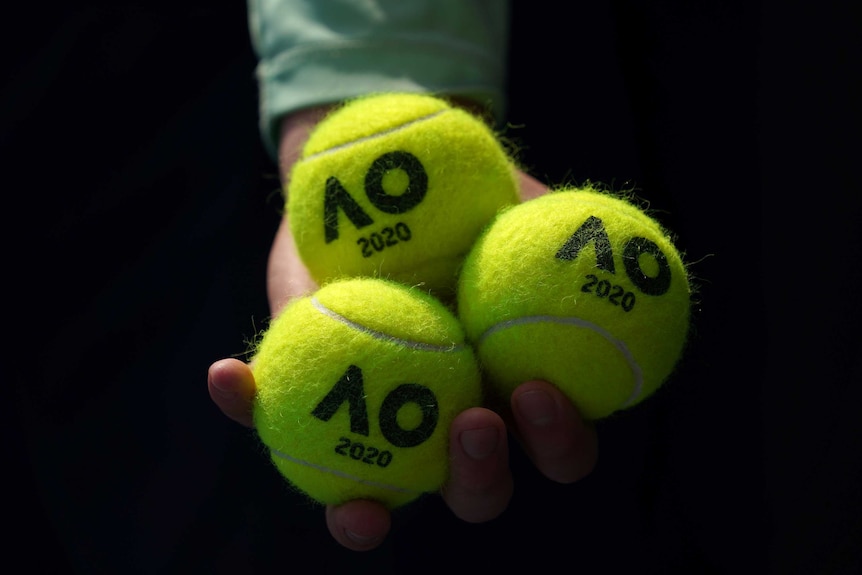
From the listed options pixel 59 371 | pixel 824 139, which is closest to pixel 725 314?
pixel 824 139

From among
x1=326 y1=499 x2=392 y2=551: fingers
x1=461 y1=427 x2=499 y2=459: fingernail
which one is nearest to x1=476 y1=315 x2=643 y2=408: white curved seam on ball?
x1=461 y1=427 x2=499 y2=459: fingernail

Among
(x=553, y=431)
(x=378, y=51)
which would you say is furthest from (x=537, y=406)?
(x=378, y=51)

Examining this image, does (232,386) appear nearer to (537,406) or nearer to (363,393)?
(363,393)

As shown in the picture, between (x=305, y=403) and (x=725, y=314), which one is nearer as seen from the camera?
(x=305, y=403)

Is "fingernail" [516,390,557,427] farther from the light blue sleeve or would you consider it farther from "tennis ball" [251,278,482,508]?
the light blue sleeve

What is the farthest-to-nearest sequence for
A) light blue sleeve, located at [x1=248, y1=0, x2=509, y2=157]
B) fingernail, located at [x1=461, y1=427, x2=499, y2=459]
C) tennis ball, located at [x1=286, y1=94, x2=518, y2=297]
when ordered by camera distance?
light blue sleeve, located at [x1=248, y1=0, x2=509, y2=157]
tennis ball, located at [x1=286, y1=94, x2=518, y2=297]
fingernail, located at [x1=461, y1=427, x2=499, y2=459]

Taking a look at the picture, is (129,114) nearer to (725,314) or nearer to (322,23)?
(322,23)
